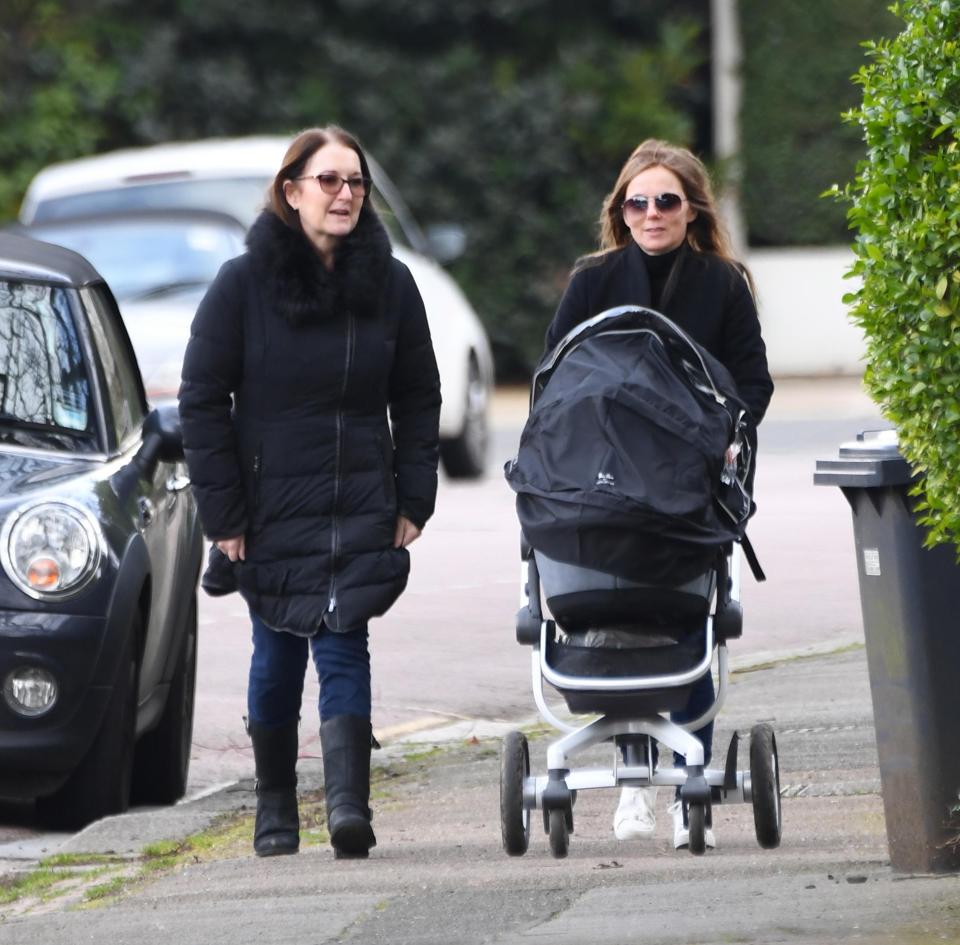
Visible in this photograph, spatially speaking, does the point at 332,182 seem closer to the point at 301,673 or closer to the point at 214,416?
the point at 214,416

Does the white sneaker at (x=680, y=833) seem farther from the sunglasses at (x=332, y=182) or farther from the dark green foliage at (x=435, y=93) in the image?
the dark green foliage at (x=435, y=93)

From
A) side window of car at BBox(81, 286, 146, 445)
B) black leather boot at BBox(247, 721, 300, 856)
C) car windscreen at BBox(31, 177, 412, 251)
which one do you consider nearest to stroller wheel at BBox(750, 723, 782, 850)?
black leather boot at BBox(247, 721, 300, 856)

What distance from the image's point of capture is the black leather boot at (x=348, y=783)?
5.86 m

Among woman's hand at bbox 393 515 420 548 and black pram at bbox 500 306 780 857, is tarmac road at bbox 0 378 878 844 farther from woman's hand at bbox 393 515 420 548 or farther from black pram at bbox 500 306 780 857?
black pram at bbox 500 306 780 857

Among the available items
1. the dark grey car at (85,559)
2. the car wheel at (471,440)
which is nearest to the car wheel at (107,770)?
the dark grey car at (85,559)

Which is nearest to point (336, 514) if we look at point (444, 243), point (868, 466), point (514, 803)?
point (514, 803)

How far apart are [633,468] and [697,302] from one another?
832 mm

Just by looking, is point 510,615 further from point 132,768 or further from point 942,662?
point 942,662

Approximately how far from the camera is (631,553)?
5.38m

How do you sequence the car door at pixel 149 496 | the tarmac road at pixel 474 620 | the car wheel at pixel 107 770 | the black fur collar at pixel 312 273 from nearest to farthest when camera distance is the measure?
1. the black fur collar at pixel 312 273
2. the car wheel at pixel 107 770
3. the car door at pixel 149 496
4. the tarmac road at pixel 474 620

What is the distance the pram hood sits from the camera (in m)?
5.36

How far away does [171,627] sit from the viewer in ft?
24.0

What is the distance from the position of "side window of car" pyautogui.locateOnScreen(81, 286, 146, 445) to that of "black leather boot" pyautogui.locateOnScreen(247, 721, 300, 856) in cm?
143

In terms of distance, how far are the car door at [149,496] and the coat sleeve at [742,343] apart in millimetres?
1787
